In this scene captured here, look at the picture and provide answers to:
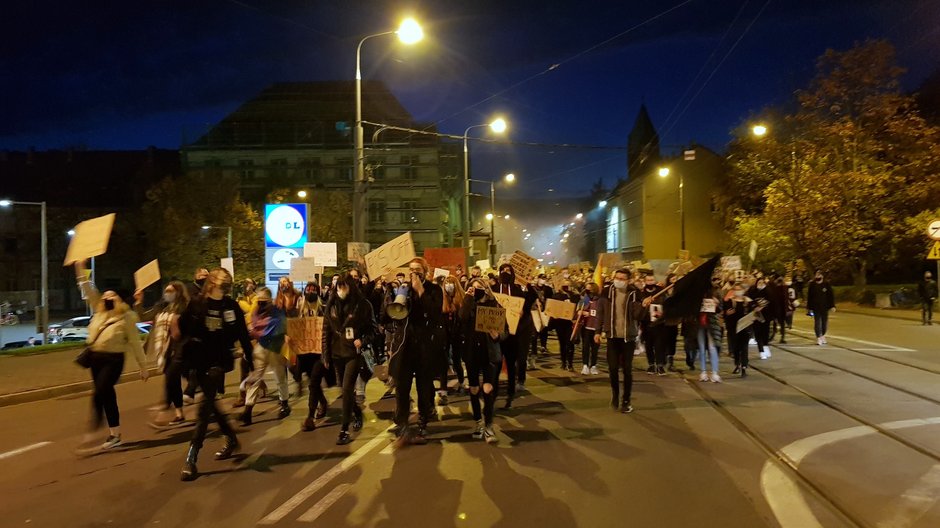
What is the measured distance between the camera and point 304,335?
27.8 ft

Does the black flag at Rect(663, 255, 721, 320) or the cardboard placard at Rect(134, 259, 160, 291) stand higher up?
the cardboard placard at Rect(134, 259, 160, 291)

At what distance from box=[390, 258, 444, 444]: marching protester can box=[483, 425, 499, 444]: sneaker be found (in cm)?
68

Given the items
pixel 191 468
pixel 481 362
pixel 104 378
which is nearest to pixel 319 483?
pixel 191 468

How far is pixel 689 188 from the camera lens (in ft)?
203

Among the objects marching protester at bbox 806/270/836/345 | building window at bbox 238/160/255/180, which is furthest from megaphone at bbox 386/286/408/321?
building window at bbox 238/160/255/180

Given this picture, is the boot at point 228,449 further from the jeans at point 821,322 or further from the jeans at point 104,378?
the jeans at point 821,322

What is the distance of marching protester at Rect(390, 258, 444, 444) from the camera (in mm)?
7297

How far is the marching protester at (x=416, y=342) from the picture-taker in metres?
7.30

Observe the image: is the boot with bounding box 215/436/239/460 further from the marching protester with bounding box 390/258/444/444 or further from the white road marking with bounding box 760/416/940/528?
the white road marking with bounding box 760/416/940/528

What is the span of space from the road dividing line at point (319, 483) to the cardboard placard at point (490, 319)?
1701 millimetres

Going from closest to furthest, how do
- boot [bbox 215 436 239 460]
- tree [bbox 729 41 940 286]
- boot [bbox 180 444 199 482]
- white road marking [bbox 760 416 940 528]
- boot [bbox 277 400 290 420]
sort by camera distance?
1. white road marking [bbox 760 416 940 528]
2. boot [bbox 180 444 199 482]
3. boot [bbox 215 436 239 460]
4. boot [bbox 277 400 290 420]
5. tree [bbox 729 41 940 286]

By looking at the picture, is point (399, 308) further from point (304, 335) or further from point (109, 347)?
point (109, 347)

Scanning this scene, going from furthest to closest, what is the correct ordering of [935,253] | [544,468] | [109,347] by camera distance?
[935,253] < [109,347] < [544,468]

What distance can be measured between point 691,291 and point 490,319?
3.32 m
